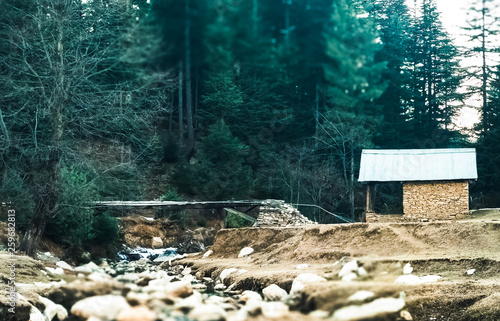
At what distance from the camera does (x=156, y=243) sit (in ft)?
85.1

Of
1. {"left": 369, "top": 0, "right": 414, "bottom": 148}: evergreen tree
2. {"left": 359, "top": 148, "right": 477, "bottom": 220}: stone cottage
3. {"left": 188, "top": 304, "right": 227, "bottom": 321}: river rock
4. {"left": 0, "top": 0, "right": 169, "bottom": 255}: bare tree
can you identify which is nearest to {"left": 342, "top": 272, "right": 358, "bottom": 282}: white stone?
{"left": 188, "top": 304, "right": 227, "bottom": 321}: river rock

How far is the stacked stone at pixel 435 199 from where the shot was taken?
21062 millimetres

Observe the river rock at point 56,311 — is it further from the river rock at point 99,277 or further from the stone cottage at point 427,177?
the stone cottage at point 427,177

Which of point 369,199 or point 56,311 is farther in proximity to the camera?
point 369,199

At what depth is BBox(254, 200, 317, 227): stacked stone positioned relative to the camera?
898 inches

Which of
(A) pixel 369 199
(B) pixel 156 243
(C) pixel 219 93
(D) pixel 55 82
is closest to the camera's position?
(C) pixel 219 93

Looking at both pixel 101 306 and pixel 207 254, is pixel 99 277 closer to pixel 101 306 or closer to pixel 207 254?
pixel 101 306

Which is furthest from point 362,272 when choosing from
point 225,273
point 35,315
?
point 225,273

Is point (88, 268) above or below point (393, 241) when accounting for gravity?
above

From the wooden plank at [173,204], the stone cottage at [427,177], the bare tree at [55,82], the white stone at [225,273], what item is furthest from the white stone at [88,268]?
the stone cottage at [427,177]

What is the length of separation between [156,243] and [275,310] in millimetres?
23843

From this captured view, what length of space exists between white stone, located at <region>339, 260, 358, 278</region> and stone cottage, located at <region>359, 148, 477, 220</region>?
18.6 m

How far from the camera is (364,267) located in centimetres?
293

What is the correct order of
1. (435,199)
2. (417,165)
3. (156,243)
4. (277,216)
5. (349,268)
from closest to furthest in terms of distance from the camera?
(349,268), (435,199), (417,165), (277,216), (156,243)
